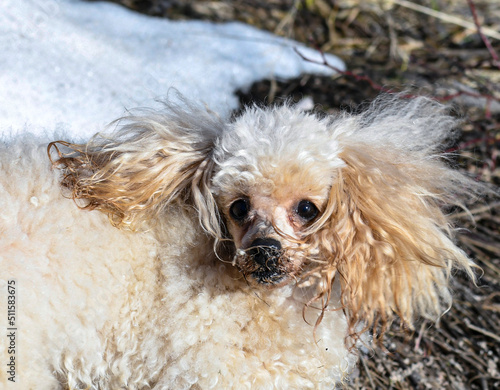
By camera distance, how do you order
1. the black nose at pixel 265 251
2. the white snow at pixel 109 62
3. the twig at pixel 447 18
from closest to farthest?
the black nose at pixel 265 251
the white snow at pixel 109 62
the twig at pixel 447 18

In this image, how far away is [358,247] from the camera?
2.07 metres

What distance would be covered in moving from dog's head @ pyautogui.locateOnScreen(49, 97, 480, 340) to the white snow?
519 millimetres

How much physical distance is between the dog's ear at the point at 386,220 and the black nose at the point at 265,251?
10.4 inches

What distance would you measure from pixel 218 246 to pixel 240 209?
207mm

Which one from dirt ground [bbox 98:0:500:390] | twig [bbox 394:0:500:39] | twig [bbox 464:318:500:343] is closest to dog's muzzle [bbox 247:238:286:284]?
dirt ground [bbox 98:0:500:390]

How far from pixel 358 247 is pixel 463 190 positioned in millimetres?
564

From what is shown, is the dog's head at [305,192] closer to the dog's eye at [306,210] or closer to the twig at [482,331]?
the dog's eye at [306,210]

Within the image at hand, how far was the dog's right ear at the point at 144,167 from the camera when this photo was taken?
2107 millimetres

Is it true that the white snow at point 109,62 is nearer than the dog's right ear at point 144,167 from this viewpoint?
No

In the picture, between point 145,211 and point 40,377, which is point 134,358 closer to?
point 40,377

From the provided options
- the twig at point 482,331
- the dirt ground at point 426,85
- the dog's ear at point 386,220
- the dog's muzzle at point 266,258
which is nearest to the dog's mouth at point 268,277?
the dog's muzzle at point 266,258

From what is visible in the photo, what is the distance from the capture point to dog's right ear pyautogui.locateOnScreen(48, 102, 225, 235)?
2107 millimetres

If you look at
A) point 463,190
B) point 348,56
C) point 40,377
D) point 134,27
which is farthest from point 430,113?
point 134,27

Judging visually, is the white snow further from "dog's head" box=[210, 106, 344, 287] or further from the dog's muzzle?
the dog's muzzle
